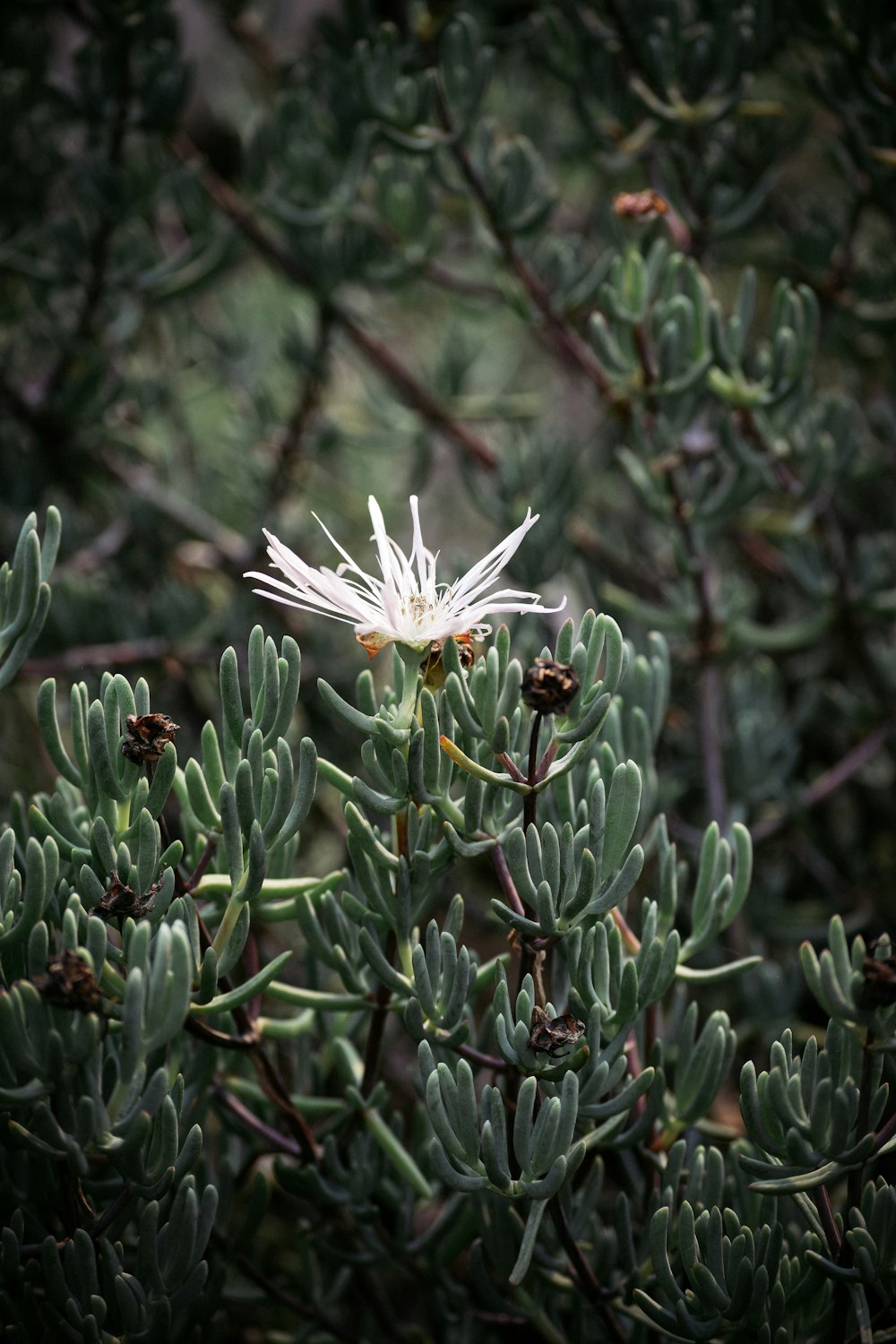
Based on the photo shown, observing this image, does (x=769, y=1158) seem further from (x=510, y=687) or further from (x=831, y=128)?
(x=831, y=128)

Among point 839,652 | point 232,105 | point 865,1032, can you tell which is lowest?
point 839,652

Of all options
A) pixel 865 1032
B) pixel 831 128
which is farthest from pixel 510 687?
pixel 831 128

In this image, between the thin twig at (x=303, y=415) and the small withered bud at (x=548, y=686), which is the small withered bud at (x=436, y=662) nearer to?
the small withered bud at (x=548, y=686)

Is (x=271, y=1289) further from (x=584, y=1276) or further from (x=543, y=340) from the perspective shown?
(x=543, y=340)

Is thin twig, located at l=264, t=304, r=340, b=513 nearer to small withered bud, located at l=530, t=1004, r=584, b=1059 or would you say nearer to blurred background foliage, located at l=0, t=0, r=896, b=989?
blurred background foliage, located at l=0, t=0, r=896, b=989

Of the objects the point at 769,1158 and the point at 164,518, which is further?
the point at 164,518

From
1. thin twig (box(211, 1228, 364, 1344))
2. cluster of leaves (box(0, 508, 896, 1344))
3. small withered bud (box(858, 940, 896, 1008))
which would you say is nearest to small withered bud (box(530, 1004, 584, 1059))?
cluster of leaves (box(0, 508, 896, 1344))
